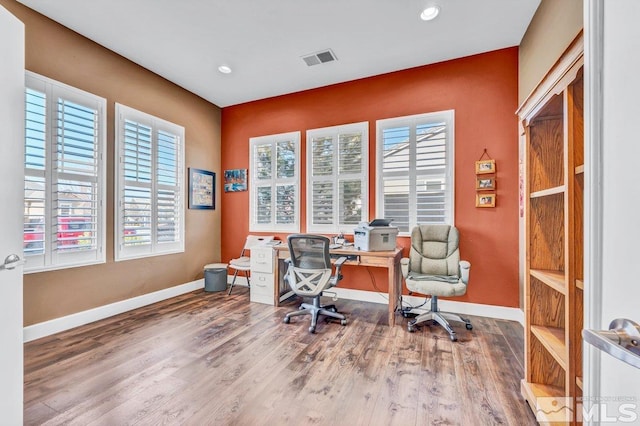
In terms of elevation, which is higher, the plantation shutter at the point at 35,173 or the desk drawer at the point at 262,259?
the plantation shutter at the point at 35,173

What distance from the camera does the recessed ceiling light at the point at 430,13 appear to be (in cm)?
248

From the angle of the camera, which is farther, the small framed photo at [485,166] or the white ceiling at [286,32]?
the small framed photo at [485,166]

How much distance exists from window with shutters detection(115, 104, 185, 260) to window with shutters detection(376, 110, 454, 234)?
9.55 feet

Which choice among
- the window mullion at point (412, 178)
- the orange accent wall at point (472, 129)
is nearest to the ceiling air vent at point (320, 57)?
the orange accent wall at point (472, 129)

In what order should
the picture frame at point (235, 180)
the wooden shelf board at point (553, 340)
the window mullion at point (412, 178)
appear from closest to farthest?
the wooden shelf board at point (553, 340), the window mullion at point (412, 178), the picture frame at point (235, 180)

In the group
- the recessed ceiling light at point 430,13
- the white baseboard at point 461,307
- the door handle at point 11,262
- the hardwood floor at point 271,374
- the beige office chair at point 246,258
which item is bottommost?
the hardwood floor at point 271,374

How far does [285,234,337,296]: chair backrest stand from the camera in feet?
9.29

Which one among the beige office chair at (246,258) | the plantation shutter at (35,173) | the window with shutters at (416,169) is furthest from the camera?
the beige office chair at (246,258)

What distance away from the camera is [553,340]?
4.78 feet

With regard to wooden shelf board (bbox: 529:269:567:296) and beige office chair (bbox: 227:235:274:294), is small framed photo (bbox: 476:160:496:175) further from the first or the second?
beige office chair (bbox: 227:235:274:294)

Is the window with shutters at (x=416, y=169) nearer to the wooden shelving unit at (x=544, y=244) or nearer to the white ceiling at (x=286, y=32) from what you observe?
the white ceiling at (x=286, y=32)

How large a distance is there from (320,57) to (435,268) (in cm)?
283

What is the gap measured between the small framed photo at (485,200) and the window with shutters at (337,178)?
52.0 inches

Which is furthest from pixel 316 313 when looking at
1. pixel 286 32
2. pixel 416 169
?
pixel 286 32
